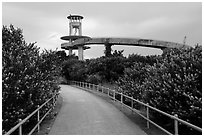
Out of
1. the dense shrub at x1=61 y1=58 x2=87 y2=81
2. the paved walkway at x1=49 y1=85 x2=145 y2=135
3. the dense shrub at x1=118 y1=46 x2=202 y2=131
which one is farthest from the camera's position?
the dense shrub at x1=61 y1=58 x2=87 y2=81

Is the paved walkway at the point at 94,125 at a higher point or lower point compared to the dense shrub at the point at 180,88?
lower

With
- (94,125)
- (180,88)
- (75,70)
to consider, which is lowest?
(94,125)

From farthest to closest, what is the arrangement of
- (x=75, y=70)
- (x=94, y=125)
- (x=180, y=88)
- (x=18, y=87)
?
(x=75, y=70) → (x=94, y=125) → (x=18, y=87) → (x=180, y=88)

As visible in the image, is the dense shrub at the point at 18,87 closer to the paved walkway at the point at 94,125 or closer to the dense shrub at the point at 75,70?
the paved walkway at the point at 94,125

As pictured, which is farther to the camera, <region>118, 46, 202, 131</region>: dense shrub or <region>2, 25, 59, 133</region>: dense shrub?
<region>2, 25, 59, 133</region>: dense shrub

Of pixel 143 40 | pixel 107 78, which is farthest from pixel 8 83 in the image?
pixel 143 40

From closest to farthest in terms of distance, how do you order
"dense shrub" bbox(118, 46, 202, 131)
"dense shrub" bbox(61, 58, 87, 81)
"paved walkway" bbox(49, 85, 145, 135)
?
"dense shrub" bbox(118, 46, 202, 131) → "paved walkway" bbox(49, 85, 145, 135) → "dense shrub" bbox(61, 58, 87, 81)

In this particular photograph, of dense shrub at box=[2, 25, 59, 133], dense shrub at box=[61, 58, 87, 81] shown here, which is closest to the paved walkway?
dense shrub at box=[2, 25, 59, 133]

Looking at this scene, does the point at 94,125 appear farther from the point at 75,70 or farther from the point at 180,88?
Result: the point at 75,70

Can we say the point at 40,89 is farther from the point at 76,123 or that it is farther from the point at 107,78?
the point at 107,78

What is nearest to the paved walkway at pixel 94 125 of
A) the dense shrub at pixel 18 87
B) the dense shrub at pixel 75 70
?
the dense shrub at pixel 18 87

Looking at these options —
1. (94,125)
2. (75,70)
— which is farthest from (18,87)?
(75,70)

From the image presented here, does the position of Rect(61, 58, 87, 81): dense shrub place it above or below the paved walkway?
above

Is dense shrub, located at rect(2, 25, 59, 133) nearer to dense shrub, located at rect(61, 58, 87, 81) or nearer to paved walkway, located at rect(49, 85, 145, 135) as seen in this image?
paved walkway, located at rect(49, 85, 145, 135)
